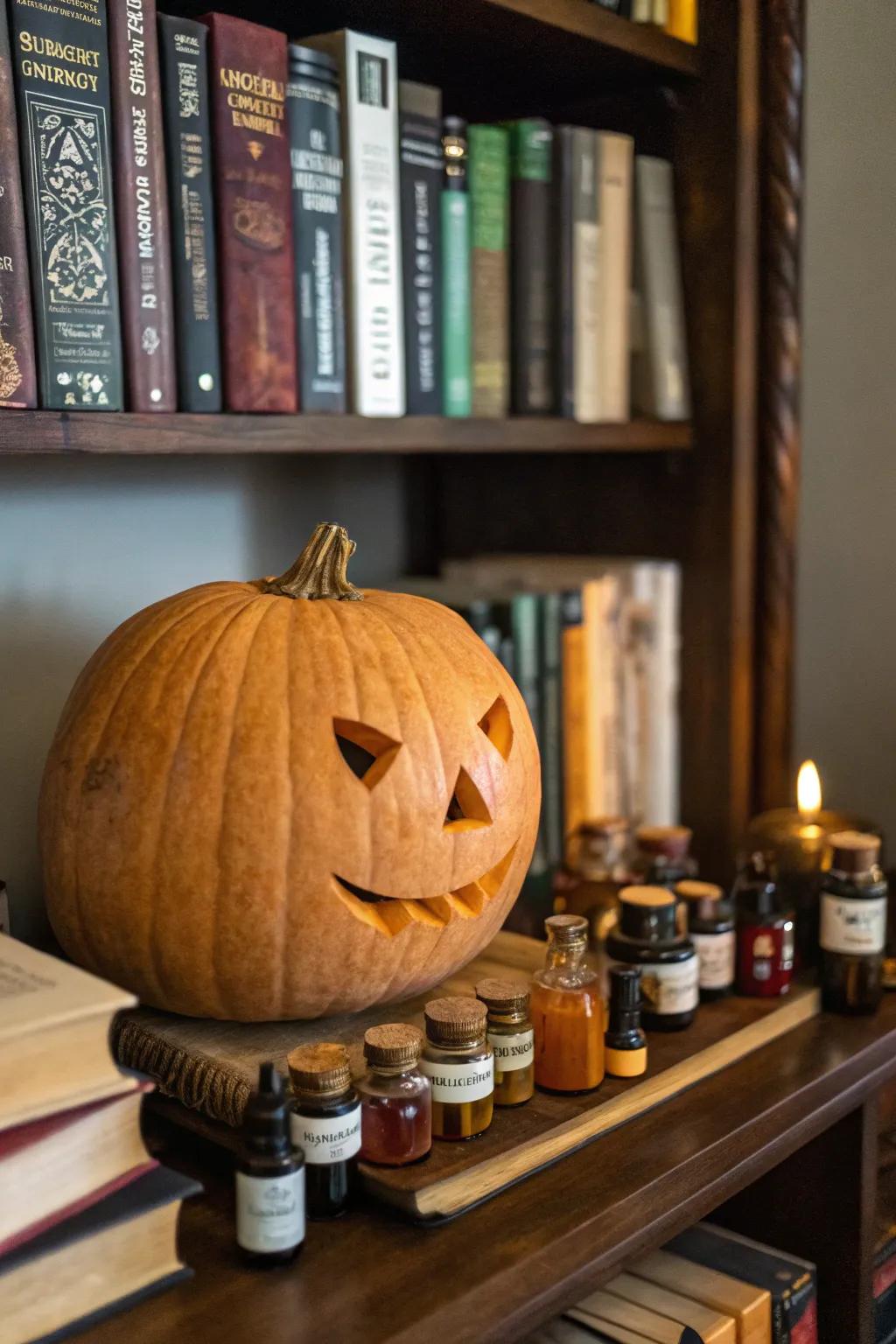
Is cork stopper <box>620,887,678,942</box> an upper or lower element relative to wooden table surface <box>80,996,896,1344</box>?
upper

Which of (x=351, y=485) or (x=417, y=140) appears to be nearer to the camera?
(x=417, y=140)

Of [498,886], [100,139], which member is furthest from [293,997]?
[100,139]

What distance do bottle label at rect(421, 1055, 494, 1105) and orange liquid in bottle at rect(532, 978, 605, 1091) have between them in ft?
0.25

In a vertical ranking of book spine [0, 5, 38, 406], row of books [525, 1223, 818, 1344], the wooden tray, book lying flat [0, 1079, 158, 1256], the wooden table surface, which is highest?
book spine [0, 5, 38, 406]

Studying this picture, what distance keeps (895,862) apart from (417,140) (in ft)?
3.15

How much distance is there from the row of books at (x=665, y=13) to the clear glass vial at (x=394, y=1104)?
0.85 m

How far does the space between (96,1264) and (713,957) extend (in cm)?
49

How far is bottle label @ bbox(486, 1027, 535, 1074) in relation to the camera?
0.74 m

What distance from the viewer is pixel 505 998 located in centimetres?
74

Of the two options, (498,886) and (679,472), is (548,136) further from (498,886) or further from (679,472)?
(498,886)

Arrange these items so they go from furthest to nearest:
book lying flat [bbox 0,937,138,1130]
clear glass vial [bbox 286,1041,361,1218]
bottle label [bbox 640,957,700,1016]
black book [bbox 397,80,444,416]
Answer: black book [bbox 397,80,444,416], bottle label [bbox 640,957,700,1016], clear glass vial [bbox 286,1041,361,1218], book lying flat [bbox 0,937,138,1130]

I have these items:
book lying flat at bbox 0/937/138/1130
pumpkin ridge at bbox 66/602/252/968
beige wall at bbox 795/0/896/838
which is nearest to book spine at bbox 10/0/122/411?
pumpkin ridge at bbox 66/602/252/968

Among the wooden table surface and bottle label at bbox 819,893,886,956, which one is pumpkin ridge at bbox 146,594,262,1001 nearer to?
the wooden table surface

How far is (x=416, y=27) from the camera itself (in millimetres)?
996
